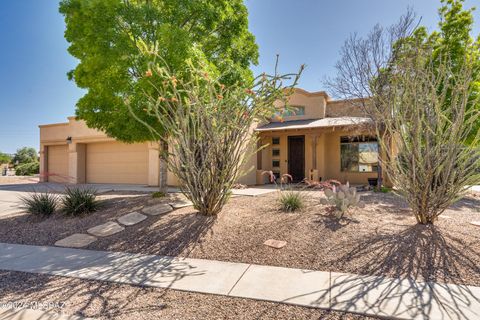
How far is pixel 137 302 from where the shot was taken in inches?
123

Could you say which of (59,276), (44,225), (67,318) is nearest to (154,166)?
(44,225)

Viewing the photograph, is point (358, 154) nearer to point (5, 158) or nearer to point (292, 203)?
point (292, 203)

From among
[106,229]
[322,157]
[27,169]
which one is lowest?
[106,229]

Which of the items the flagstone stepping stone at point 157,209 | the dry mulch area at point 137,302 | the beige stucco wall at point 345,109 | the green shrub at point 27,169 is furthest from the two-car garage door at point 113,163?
the dry mulch area at point 137,302

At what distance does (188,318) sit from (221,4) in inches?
306

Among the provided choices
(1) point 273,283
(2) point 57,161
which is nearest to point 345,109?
(1) point 273,283

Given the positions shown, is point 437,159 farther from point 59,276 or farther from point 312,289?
point 59,276

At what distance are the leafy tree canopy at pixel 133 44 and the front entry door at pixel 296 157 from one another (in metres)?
8.23

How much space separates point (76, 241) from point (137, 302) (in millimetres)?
3044

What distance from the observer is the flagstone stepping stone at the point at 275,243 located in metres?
4.57

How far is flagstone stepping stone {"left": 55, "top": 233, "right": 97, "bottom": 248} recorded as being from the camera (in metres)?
5.26

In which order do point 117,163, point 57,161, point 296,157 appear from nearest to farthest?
point 296,157, point 117,163, point 57,161

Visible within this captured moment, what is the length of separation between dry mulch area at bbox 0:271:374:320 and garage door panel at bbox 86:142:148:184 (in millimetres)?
12625

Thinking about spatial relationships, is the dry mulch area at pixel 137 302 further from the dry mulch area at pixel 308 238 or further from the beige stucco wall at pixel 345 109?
the beige stucco wall at pixel 345 109
